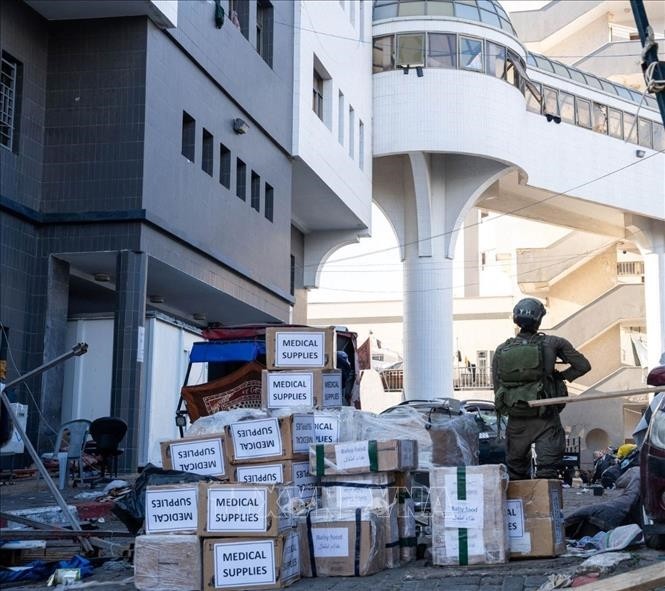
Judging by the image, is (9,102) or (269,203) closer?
(9,102)

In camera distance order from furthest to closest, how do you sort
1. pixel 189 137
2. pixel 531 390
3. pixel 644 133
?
pixel 644 133, pixel 189 137, pixel 531 390

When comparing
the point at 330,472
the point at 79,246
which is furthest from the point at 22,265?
the point at 330,472

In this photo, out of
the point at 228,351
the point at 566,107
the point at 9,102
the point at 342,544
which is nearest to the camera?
the point at 342,544

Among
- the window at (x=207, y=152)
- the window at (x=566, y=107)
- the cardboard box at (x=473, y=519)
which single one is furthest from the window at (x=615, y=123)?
the cardboard box at (x=473, y=519)

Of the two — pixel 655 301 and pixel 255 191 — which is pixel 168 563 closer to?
pixel 255 191

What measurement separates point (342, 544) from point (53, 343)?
12.3 m

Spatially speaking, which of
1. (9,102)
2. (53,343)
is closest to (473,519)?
(53,343)

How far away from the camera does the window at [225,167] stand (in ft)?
82.2

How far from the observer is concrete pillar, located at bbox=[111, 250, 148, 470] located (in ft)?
63.8

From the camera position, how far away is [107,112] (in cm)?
2030

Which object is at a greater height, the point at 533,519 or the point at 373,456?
the point at 373,456

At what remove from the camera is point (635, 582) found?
6539 millimetres

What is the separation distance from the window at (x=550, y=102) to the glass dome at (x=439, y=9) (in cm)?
503

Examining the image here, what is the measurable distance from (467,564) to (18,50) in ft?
46.4
